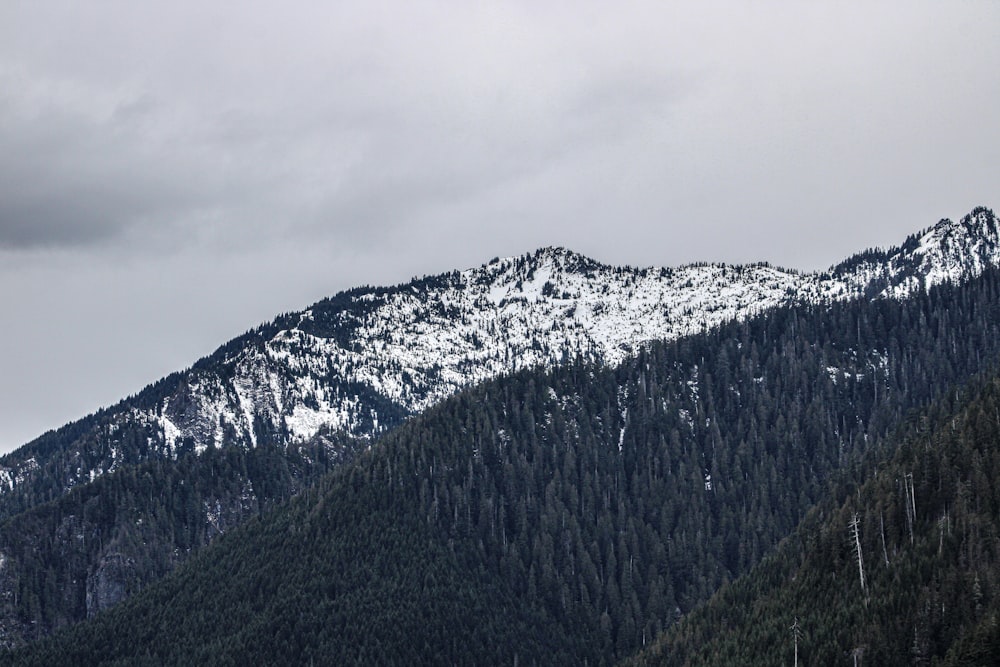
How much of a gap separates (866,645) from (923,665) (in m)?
11.8

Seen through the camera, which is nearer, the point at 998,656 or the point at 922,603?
the point at 998,656

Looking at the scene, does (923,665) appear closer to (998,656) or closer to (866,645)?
(866,645)

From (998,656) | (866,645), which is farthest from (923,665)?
(998,656)

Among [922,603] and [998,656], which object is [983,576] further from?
[998,656]

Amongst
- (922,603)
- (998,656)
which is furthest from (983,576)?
(998,656)

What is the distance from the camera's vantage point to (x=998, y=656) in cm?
15888

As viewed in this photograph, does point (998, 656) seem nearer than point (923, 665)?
Yes

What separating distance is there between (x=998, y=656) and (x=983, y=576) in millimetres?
41720

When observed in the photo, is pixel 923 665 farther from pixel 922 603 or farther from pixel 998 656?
pixel 998 656

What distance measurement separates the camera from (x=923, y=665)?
7451 inches

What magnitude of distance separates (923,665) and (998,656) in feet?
104

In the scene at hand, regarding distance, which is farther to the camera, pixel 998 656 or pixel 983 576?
pixel 983 576

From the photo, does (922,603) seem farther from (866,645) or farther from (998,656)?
(998,656)

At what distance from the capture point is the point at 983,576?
198 metres
